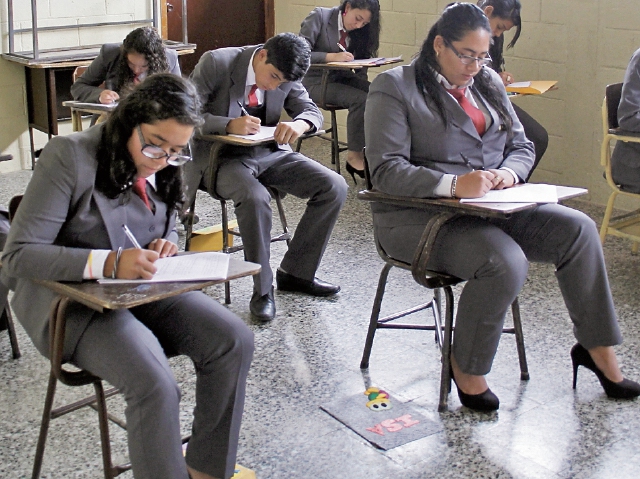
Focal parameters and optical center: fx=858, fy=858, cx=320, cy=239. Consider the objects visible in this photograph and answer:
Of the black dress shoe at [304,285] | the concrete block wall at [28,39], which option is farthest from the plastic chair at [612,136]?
the concrete block wall at [28,39]

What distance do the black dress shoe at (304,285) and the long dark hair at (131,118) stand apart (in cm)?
154

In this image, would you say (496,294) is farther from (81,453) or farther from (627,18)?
(627,18)

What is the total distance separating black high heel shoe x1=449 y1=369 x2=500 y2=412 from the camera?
2486 millimetres

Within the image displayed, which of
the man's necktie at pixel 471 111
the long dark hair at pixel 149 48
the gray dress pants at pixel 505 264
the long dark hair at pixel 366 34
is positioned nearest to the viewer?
the gray dress pants at pixel 505 264

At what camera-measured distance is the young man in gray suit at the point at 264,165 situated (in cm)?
320

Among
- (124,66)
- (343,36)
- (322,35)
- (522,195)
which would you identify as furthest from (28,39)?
(522,195)

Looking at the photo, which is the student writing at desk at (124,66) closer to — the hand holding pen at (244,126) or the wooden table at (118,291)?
the hand holding pen at (244,126)

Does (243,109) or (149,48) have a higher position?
(149,48)

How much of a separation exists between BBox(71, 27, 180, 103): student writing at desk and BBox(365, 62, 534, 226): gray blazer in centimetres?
162

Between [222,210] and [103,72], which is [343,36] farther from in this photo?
[222,210]

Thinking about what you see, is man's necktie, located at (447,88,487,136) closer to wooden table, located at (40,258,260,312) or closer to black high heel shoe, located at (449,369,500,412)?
black high heel shoe, located at (449,369,500,412)

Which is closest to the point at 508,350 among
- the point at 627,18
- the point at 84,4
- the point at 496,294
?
the point at 496,294

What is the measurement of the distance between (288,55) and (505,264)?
1328 millimetres

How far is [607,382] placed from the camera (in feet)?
8.46
